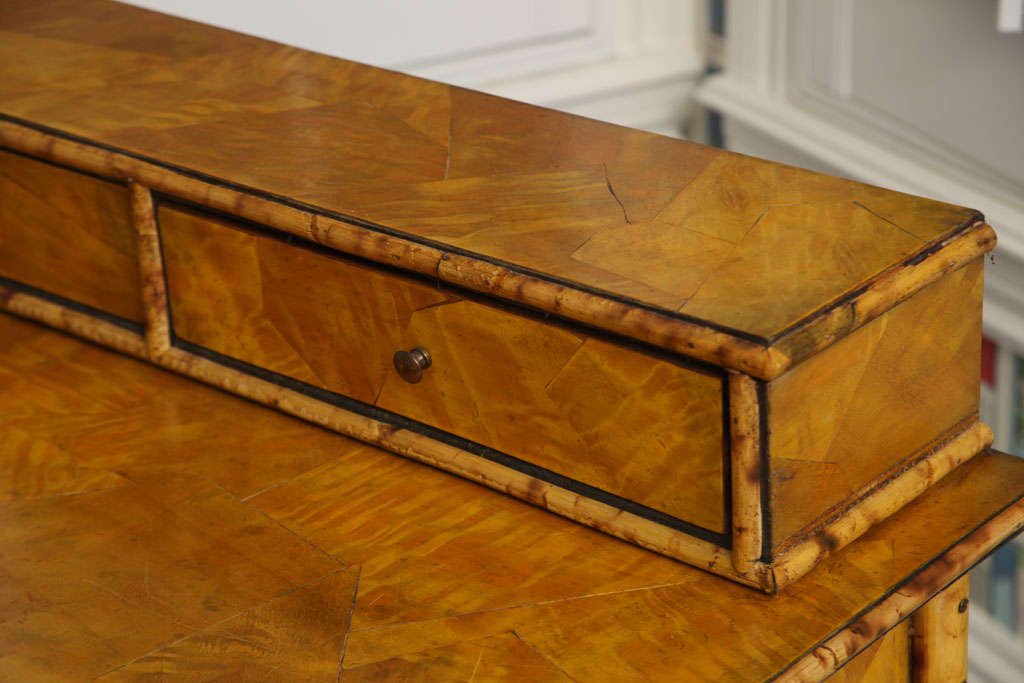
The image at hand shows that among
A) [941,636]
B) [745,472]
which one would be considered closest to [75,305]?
[745,472]

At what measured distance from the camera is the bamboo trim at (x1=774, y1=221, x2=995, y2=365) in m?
0.68

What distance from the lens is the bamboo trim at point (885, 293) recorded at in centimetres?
68

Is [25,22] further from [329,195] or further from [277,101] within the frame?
[329,195]

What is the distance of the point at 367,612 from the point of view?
29.0 inches

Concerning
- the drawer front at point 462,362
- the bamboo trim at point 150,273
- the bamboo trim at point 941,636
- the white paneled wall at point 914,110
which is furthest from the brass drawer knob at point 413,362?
the white paneled wall at point 914,110

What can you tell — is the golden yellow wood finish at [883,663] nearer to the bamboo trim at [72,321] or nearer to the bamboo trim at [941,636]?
the bamboo trim at [941,636]

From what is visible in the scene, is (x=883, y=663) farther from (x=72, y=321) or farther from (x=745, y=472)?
(x=72, y=321)

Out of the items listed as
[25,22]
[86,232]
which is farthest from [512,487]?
[25,22]

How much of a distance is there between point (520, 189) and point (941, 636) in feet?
1.33

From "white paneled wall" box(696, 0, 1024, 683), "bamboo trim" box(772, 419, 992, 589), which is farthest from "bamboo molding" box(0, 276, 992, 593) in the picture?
"white paneled wall" box(696, 0, 1024, 683)

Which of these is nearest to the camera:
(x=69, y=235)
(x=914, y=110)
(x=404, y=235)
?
(x=404, y=235)

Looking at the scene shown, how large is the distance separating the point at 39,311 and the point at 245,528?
14.5 inches

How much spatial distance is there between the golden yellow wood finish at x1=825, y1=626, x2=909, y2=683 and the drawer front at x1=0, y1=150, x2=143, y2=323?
60cm

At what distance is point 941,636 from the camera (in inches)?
31.9
